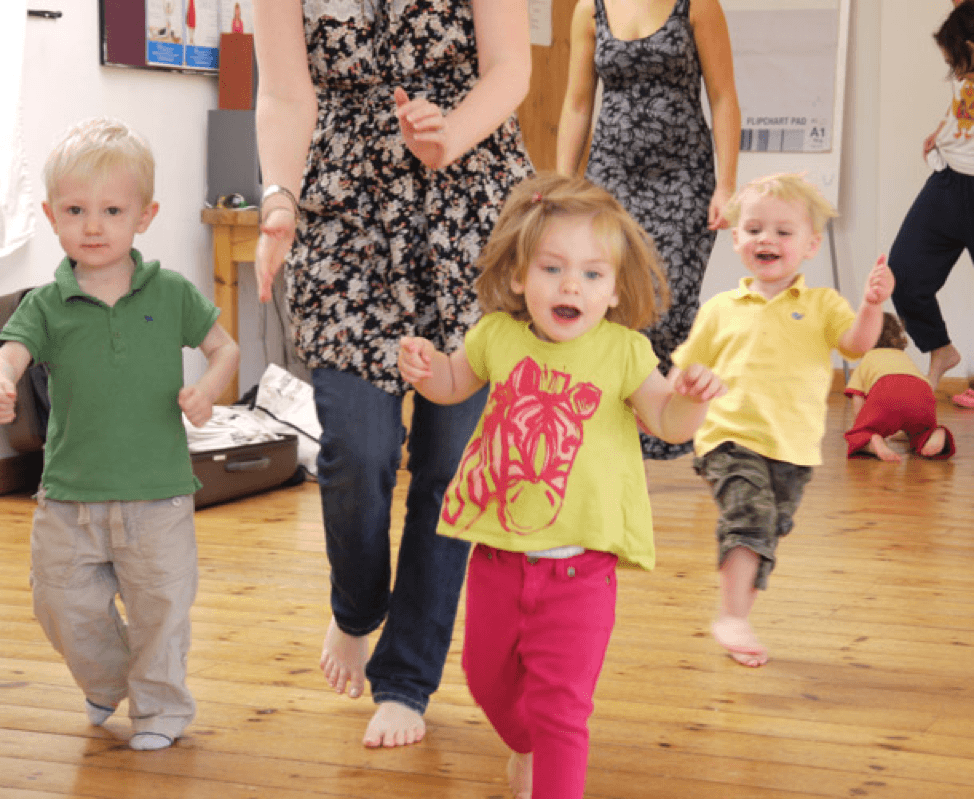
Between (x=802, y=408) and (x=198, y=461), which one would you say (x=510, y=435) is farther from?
(x=198, y=461)

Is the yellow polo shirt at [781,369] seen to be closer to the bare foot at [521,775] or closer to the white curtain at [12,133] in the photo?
the bare foot at [521,775]

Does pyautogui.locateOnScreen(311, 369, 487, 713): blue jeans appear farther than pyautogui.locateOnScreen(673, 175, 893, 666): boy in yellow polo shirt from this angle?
No

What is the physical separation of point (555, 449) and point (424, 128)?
429 mm

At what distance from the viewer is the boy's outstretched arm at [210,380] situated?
5.85 ft

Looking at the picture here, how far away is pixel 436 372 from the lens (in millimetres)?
1649

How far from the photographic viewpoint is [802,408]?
94.0 inches

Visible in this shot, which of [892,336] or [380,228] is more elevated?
[380,228]

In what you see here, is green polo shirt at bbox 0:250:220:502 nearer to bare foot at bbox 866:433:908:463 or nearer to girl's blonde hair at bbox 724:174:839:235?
girl's blonde hair at bbox 724:174:839:235

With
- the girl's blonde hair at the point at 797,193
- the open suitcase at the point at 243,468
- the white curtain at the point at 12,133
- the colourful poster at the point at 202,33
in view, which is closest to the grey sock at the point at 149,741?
the girl's blonde hair at the point at 797,193

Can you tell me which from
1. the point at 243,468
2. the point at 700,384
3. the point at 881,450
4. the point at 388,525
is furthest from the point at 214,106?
the point at 700,384

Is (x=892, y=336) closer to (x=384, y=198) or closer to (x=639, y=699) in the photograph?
(x=639, y=699)

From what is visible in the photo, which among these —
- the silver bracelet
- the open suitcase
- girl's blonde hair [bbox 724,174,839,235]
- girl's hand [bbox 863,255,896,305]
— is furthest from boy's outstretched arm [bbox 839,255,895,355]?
the open suitcase

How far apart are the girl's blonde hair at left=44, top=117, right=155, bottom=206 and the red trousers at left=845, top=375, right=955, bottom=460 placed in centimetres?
363

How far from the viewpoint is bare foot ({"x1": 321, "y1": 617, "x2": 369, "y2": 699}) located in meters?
1.98
